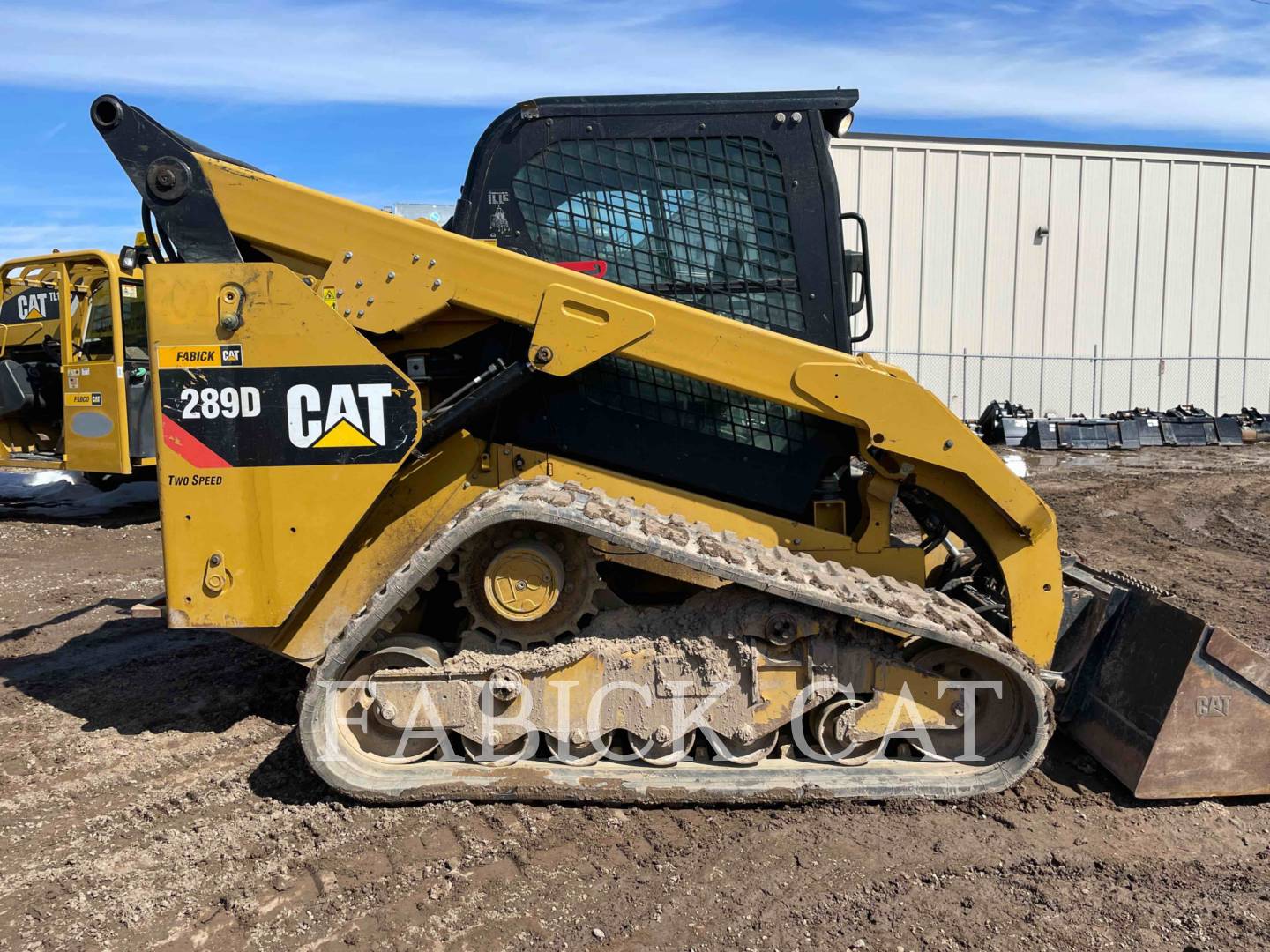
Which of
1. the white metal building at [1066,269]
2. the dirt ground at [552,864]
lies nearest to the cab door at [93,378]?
the dirt ground at [552,864]

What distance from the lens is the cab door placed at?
9438 mm

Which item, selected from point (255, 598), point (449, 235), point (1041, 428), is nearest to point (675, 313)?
point (449, 235)

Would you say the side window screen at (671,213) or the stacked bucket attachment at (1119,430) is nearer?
the side window screen at (671,213)

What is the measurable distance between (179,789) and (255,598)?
37.7 inches

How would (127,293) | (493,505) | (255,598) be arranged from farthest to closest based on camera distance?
(127,293) → (255,598) → (493,505)

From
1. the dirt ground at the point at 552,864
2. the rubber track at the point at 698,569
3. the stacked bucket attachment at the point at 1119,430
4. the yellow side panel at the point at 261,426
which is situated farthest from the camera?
the stacked bucket attachment at the point at 1119,430

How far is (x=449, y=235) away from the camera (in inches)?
137

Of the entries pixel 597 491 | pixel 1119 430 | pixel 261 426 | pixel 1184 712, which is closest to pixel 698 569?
pixel 597 491

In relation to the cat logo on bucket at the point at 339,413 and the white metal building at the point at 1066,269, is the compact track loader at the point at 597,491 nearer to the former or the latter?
the cat logo on bucket at the point at 339,413

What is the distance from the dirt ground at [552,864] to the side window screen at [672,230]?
1633 millimetres

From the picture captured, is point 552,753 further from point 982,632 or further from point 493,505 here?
point 982,632

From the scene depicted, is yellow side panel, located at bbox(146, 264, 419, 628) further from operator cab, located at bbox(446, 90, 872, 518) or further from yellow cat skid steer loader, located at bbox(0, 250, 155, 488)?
yellow cat skid steer loader, located at bbox(0, 250, 155, 488)

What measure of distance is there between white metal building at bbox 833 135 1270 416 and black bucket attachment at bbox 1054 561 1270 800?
17192 mm

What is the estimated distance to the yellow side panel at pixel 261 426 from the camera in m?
3.49
